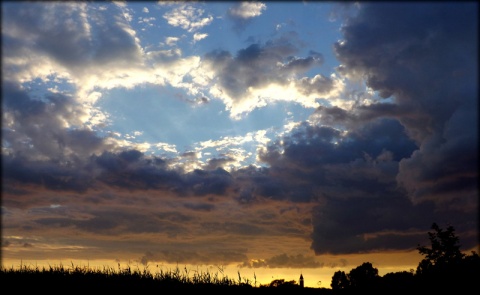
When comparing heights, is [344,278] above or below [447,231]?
below

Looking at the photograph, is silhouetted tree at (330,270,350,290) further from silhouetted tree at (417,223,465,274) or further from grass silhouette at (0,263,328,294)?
grass silhouette at (0,263,328,294)

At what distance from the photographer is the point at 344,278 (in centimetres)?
7231

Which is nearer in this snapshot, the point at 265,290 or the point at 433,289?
the point at 433,289

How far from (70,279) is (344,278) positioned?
173ft

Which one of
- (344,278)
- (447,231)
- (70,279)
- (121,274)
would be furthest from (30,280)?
(344,278)

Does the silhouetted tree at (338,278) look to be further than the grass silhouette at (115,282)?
Yes

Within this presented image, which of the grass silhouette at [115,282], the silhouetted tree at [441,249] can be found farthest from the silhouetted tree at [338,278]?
the grass silhouette at [115,282]

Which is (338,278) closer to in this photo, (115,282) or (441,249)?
(441,249)

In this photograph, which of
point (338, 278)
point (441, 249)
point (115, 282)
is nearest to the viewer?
point (115, 282)

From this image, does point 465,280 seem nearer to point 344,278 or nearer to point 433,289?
point 433,289

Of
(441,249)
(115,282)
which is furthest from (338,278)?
(115,282)

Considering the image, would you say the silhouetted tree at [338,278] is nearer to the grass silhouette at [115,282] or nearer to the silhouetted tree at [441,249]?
the silhouetted tree at [441,249]

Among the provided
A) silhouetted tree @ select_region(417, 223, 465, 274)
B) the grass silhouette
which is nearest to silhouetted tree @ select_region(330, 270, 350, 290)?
silhouetted tree @ select_region(417, 223, 465, 274)

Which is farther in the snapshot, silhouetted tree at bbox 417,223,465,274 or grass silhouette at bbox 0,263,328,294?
silhouetted tree at bbox 417,223,465,274
